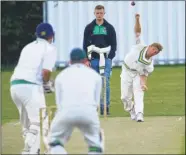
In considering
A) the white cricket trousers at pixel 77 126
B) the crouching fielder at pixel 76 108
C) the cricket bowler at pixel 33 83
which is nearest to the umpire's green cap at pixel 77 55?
the crouching fielder at pixel 76 108

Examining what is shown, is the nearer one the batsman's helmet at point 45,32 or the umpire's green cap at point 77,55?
the umpire's green cap at point 77,55

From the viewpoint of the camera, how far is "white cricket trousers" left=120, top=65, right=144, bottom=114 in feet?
50.5

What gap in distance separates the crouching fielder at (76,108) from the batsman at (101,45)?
598 cm

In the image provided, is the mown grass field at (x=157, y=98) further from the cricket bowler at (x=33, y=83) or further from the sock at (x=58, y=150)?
the sock at (x=58, y=150)

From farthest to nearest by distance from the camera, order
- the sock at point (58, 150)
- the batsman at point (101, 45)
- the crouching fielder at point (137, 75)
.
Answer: the batsman at point (101, 45) → the crouching fielder at point (137, 75) → the sock at point (58, 150)

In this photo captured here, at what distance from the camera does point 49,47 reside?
11492mm

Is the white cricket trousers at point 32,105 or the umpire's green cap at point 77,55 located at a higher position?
the umpire's green cap at point 77,55

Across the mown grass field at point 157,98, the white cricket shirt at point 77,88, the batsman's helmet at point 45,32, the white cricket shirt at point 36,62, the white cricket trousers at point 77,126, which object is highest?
the batsman's helmet at point 45,32

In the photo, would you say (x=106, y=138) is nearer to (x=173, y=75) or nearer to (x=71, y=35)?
(x=173, y=75)

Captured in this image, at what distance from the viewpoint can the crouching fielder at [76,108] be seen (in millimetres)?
10188

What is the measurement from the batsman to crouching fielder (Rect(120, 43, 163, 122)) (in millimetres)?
701

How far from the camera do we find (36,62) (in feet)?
37.6

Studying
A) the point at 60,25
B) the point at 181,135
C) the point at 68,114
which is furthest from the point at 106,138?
the point at 60,25

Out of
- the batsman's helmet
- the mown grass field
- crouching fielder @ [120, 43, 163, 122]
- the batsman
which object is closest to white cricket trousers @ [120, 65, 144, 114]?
crouching fielder @ [120, 43, 163, 122]
